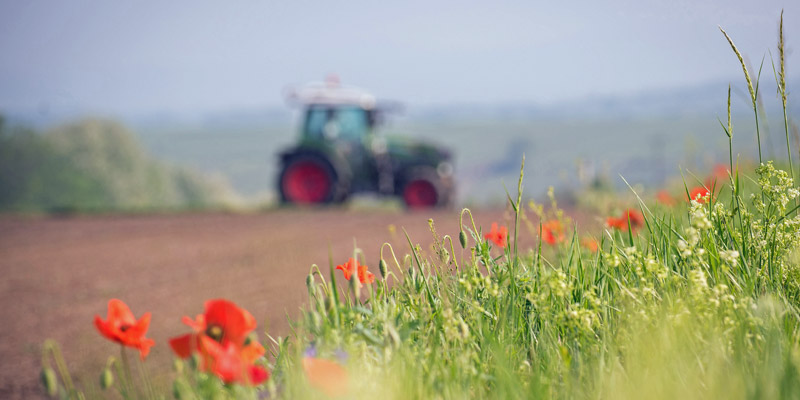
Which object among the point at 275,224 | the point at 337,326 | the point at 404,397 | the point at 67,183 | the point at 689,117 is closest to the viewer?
the point at 404,397

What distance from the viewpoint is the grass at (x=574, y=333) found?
1109mm

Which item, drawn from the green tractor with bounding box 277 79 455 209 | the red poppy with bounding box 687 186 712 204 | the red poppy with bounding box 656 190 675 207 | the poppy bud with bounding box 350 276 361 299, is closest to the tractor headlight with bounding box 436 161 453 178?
the green tractor with bounding box 277 79 455 209

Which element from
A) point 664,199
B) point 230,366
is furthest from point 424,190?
point 230,366

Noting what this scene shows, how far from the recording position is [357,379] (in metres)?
1.12

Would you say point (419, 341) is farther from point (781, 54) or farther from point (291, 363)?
point (781, 54)

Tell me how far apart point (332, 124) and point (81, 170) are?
1633cm

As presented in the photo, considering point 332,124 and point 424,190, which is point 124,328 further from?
point 332,124

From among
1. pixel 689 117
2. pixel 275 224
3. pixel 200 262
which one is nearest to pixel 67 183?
pixel 275 224

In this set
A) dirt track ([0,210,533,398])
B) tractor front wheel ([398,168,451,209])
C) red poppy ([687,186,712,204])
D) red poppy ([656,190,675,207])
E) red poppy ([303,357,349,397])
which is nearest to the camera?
red poppy ([303,357,349,397])

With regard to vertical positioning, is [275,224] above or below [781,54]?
below

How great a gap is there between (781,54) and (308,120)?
34.0 feet

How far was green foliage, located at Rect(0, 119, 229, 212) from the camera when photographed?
21109 mm

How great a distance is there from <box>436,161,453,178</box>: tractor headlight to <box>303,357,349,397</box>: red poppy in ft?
34.7

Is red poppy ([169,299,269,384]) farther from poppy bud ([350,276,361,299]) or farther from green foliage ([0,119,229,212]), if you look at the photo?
green foliage ([0,119,229,212])
